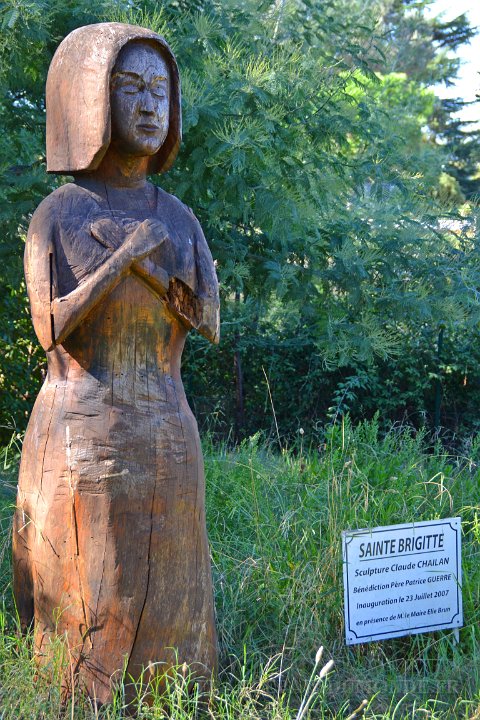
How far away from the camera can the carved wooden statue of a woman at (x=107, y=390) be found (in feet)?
8.94

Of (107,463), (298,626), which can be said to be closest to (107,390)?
(107,463)

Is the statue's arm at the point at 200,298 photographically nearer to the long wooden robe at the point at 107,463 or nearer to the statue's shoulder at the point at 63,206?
the long wooden robe at the point at 107,463

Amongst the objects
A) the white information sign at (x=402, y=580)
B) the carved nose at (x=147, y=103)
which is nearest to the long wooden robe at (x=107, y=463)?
the carved nose at (x=147, y=103)

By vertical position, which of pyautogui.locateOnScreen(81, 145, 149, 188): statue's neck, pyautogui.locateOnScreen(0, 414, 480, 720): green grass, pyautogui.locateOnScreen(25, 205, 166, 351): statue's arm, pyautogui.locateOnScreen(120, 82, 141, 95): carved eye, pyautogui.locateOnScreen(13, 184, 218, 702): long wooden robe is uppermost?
pyautogui.locateOnScreen(120, 82, 141, 95): carved eye

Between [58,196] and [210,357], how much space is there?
5.18 meters

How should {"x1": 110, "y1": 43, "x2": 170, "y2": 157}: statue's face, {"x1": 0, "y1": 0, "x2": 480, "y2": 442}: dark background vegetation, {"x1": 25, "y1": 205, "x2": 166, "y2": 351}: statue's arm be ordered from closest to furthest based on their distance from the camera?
1. {"x1": 25, "y1": 205, "x2": 166, "y2": 351}: statue's arm
2. {"x1": 110, "y1": 43, "x2": 170, "y2": 157}: statue's face
3. {"x1": 0, "y1": 0, "x2": 480, "y2": 442}: dark background vegetation

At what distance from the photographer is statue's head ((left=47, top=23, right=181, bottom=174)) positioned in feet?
8.86

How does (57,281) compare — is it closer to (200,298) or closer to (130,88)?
(200,298)

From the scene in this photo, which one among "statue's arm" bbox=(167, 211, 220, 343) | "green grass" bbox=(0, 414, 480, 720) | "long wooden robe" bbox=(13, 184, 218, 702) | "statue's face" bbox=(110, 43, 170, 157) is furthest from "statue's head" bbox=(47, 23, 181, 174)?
"green grass" bbox=(0, 414, 480, 720)

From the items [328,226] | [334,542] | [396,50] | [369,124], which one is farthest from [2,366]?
[396,50]

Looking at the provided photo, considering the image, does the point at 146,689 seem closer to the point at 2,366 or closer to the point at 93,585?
the point at 93,585

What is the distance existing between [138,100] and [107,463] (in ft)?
3.81

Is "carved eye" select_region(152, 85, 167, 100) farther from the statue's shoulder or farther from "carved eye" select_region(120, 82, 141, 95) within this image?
the statue's shoulder

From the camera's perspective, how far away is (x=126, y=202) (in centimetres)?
288
